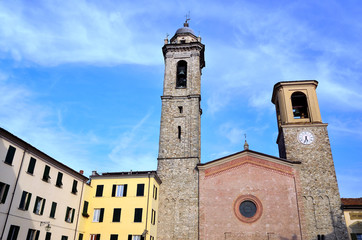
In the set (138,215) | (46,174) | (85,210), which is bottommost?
(138,215)

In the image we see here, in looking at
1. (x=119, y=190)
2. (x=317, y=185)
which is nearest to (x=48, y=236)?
(x=119, y=190)

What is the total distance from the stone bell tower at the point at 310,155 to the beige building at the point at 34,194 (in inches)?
728

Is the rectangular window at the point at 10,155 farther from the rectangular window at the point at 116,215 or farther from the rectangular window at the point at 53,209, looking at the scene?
the rectangular window at the point at 116,215

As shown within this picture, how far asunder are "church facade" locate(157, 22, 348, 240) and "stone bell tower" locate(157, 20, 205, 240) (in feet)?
0.29

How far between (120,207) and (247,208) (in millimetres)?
10697

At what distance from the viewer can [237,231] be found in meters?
23.0

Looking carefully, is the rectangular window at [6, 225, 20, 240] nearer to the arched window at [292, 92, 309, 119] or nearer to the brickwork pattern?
the brickwork pattern

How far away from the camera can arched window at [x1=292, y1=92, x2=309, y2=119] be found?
28289 mm

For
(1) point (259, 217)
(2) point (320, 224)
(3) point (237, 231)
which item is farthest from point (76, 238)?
(2) point (320, 224)

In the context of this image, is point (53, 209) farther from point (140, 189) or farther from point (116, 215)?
point (140, 189)

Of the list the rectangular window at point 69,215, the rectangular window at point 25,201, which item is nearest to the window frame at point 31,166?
the rectangular window at point 25,201

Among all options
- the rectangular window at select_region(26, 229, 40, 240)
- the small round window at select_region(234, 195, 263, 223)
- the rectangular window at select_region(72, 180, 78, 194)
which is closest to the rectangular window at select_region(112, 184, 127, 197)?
the rectangular window at select_region(72, 180, 78, 194)

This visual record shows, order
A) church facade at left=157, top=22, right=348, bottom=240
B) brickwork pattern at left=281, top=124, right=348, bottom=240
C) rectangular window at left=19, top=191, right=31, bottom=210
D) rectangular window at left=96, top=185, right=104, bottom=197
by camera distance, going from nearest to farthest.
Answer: rectangular window at left=19, top=191, right=31, bottom=210 < brickwork pattern at left=281, top=124, right=348, bottom=240 < church facade at left=157, top=22, right=348, bottom=240 < rectangular window at left=96, top=185, right=104, bottom=197

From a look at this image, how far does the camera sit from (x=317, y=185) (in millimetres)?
23922
